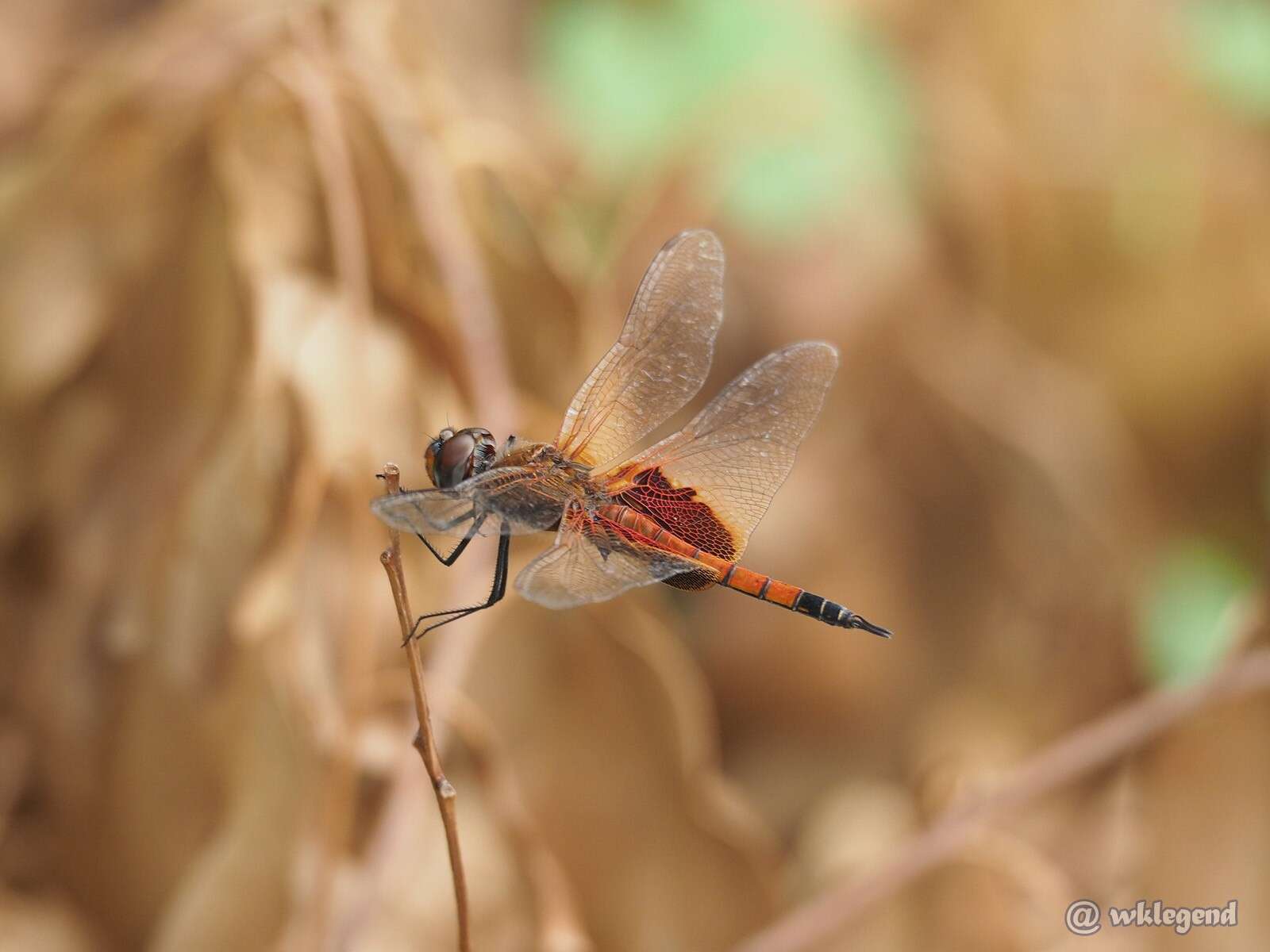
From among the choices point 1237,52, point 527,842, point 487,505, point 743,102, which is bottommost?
point 527,842

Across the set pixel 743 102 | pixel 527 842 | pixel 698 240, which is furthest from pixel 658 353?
pixel 743 102

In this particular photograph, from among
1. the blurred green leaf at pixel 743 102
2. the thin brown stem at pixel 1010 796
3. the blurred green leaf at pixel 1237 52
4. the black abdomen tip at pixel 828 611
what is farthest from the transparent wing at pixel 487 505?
the blurred green leaf at pixel 1237 52

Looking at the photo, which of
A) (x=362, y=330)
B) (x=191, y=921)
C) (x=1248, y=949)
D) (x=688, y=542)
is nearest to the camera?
(x=688, y=542)

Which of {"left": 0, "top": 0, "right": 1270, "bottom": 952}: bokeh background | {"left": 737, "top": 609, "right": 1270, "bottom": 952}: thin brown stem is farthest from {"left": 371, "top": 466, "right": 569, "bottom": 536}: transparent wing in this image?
{"left": 737, "top": 609, "right": 1270, "bottom": 952}: thin brown stem

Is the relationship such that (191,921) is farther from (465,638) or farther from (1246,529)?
(1246,529)

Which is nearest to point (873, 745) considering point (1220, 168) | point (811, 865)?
point (811, 865)

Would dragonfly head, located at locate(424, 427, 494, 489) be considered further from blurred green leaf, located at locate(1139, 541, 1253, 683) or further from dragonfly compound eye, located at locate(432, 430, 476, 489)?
blurred green leaf, located at locate(1139, 541, 1253, 683)

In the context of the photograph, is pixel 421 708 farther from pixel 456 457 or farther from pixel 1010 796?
pixel 1010 796
